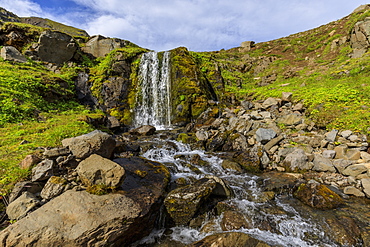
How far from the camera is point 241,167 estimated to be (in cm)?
947

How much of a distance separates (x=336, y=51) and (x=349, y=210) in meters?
27.1

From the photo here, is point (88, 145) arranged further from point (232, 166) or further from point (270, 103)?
point (270, 103)

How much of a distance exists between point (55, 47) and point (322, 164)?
29.6m

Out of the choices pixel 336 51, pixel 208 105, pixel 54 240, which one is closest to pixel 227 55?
pixel 336 51

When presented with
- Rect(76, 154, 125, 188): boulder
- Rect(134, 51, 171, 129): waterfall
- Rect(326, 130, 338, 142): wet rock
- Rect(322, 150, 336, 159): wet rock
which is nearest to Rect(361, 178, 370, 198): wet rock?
Rect(322, 150, 336, 159): wet rock

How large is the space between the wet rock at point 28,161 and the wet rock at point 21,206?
44.6 inches

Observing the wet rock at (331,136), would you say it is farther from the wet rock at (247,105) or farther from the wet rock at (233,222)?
the wet rock at (247,105)

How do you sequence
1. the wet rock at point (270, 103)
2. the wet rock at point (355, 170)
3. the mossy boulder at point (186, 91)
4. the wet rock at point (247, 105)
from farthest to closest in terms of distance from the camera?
the mossy boulder at point (186, 91) < the wet rock at point (247, 105) < the wet rock at point (270, 103) < the wet rock at point (355, 170)

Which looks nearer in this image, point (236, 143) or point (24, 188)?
point (24, 188)

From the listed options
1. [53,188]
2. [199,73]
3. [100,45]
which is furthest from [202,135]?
[100,45]

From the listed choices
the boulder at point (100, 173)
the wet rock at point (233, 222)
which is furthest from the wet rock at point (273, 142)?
the boulder at point (100, 173)

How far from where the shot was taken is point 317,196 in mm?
6277

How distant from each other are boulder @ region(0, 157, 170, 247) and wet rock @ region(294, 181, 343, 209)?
18.8 feet

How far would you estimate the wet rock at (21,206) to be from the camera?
156 inches
